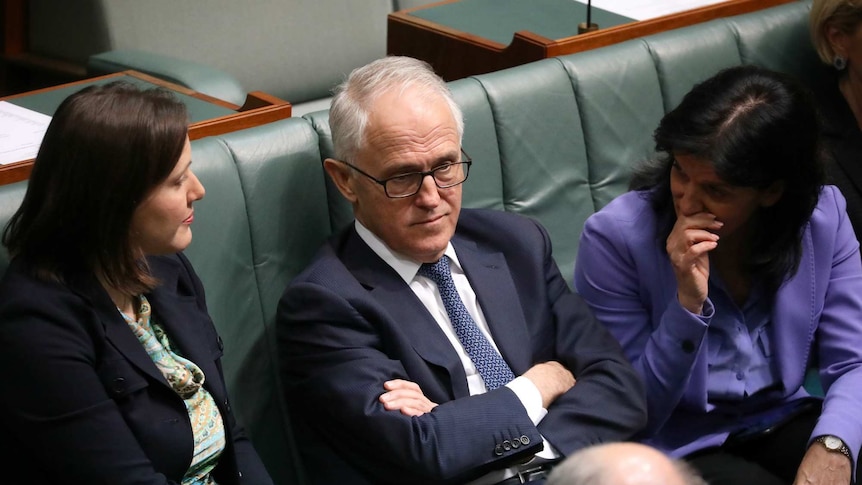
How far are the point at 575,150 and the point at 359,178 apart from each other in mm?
709

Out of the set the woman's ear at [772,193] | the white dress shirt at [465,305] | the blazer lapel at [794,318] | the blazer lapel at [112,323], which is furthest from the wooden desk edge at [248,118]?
the blazer lapel at [794,318]

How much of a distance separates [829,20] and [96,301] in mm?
1977

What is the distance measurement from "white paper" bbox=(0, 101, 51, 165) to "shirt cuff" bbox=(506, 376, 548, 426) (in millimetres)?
953

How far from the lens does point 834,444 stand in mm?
2131

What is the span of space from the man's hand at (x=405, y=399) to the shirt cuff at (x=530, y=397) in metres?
0.16

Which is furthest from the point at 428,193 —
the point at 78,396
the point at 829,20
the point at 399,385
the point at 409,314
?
the point at 829,20

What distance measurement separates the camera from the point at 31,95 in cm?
259

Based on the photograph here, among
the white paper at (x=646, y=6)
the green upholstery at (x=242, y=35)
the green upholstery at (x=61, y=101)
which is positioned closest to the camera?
the green upholstery at (x=61, y=101)

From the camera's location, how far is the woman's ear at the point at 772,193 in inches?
85.7

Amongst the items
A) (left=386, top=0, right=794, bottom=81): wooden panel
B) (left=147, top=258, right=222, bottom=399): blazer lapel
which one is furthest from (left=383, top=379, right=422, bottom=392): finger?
(left=386, top=0, right=794, bottom=81): wooden panel

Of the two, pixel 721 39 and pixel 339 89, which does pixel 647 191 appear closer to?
pixel 339 89

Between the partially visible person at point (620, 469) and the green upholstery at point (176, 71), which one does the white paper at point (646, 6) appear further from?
the partially visible person at point (620, 469)

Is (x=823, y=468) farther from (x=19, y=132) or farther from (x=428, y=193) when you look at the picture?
(x=19, y=132)

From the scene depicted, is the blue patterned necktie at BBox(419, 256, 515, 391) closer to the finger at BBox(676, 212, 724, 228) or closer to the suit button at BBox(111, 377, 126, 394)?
the finger at BBox(676, 212, 724, 228)
